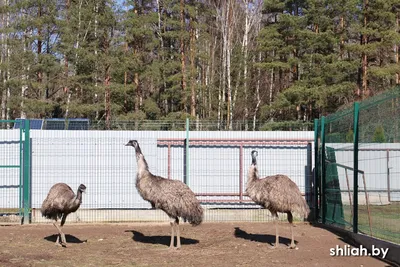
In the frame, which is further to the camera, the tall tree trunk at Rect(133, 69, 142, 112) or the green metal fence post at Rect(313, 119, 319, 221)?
the tall tree trunk at Rect(133, 69, 142, 112)

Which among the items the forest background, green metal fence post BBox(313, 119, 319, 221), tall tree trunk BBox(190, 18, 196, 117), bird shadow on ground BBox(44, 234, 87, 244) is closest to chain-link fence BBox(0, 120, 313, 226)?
green metal fence post BBox(313, 119, 319, 221)

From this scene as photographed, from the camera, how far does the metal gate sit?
48.0 feet

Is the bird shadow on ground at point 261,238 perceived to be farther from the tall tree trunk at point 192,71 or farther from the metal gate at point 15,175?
the tall tree trunk at point 192,71

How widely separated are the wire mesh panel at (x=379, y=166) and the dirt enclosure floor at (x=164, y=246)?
0.83 metres

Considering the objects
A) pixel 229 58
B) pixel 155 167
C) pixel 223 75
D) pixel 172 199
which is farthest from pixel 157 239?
pixel 223 75

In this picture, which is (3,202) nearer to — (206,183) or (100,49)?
(206,183)

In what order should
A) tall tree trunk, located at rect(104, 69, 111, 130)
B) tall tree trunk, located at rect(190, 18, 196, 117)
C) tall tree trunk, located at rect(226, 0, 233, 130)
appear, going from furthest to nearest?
tall tree trunk, located at rect(226, 0, 233, 130) → tall tree trunk, located at rect(190, 18, 196, 117) → tall tree trunk, located at rect(104, 69, 111, 130)

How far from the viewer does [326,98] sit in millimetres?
33219

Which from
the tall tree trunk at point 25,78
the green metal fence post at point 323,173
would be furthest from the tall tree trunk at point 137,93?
the green metal fence post at point 323,173

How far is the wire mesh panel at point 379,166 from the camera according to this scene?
959 cm

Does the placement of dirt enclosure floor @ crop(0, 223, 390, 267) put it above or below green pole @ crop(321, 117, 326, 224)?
below

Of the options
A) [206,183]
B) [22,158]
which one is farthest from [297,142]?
[22,158]

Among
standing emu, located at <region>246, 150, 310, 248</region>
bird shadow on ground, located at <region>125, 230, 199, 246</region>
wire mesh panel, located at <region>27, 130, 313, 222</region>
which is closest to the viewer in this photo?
standing emu, located at <region>246, 150, 310, 248</region>

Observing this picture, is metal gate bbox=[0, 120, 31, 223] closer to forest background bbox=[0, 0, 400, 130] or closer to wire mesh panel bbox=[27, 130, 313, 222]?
wire mesh panel bbox=[27, 130, 313, 222]
